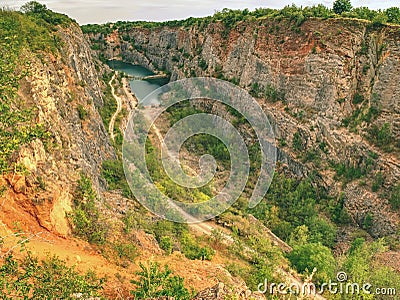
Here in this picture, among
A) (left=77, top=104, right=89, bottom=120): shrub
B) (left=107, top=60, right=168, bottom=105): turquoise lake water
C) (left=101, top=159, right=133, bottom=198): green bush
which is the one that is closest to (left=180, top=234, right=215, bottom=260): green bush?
(left=101, top=159, right=133, bottom=198): green bush

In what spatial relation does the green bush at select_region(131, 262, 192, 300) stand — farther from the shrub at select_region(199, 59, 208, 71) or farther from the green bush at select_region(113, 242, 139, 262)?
the shrub at select_region(199, 59, 208, 71)

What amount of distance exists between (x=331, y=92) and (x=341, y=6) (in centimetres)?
998

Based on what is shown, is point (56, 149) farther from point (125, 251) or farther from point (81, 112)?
point (81, 112)

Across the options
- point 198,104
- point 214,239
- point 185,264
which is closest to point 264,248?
point 214,239

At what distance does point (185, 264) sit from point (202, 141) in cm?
2245

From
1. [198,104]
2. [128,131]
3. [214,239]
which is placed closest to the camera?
[214,239]

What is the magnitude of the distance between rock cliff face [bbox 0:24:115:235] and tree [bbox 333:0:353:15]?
22104 millimetres

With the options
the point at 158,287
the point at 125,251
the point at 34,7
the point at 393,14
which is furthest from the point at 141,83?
the point at 158,287

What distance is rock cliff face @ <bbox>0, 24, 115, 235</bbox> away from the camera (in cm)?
1079

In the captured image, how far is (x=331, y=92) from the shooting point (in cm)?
2633

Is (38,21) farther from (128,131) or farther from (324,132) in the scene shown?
(324,132)

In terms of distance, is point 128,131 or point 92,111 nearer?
point 92,111

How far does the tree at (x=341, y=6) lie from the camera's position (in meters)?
31.3

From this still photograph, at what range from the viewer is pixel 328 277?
16.7m
